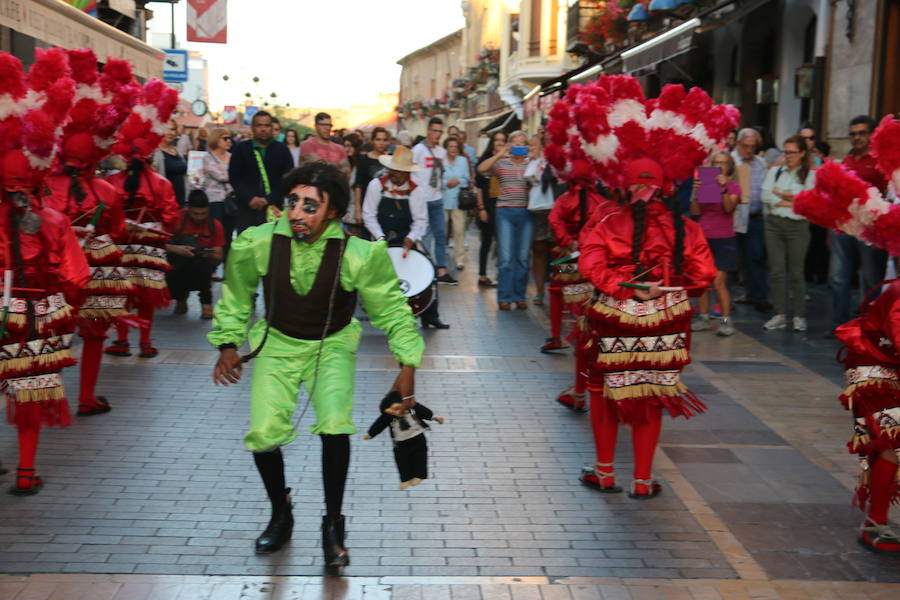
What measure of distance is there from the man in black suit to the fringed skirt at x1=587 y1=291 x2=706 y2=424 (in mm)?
6268

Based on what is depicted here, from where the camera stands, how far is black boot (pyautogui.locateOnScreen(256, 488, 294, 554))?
513 centimetres

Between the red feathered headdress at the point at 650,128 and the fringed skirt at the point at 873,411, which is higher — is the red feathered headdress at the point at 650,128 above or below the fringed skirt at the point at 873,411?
above

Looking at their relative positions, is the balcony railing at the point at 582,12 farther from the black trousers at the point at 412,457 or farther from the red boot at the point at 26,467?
the black trousers at the point at 412,457

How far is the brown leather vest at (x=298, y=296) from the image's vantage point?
497 centimetres

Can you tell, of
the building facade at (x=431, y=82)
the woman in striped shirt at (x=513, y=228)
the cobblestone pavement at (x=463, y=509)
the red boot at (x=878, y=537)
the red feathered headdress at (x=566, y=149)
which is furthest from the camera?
the building facade at (x=431, y=82)

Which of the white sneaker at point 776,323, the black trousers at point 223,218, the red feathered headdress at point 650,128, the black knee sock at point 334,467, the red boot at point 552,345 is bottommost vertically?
the red boot at point 552,345

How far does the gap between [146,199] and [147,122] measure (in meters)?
0.60

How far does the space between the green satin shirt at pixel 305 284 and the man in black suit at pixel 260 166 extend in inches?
261

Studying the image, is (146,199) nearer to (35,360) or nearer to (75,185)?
(75,185)

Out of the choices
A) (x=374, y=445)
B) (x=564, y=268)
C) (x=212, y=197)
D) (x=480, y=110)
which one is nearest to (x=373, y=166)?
(x=212, y=197)

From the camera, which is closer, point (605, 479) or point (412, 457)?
point (412, 457)

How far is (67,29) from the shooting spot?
13.5m

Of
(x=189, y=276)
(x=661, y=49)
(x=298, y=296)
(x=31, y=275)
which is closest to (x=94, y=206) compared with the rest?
(x=31, y=275)

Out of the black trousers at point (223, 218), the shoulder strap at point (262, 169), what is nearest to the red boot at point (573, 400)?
the shoulder strap at point (262, 169)
